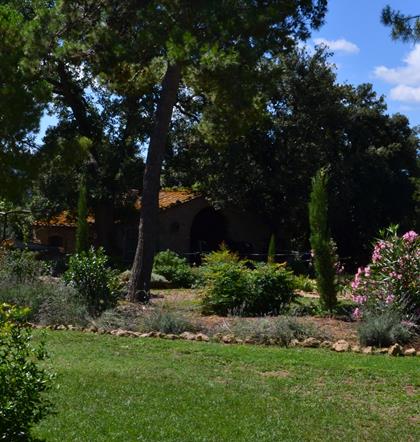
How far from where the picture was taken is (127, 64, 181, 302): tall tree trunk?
56.2 ft

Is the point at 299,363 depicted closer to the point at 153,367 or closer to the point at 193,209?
the point at 153,367

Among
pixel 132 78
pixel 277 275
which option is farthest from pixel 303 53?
pixel 277 275

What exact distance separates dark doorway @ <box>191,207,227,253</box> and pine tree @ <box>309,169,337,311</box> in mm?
21659

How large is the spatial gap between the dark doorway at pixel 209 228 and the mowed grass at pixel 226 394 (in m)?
26.3

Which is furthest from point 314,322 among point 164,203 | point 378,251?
point 164,203

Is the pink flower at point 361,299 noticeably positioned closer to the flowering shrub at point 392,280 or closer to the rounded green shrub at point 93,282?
the flowering shrub at point 392,280

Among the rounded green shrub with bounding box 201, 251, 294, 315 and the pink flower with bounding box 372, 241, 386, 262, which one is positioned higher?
the pink flower with bounding box 372, 241, 386, 262

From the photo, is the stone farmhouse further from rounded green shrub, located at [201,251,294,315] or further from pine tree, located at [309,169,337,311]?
rounded green shrub, located at [201,251,294,315]

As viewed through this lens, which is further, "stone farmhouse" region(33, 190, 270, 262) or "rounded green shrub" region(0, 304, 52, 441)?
"stone farmhouse" region(33, 190, 270, 262)

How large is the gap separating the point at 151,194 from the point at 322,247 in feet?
14.9

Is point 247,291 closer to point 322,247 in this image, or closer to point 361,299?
point 322,247

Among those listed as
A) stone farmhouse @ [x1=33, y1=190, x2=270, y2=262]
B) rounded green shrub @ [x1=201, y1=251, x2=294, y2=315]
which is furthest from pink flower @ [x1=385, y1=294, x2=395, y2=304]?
stone farmhouse @ [x1=33, y1=190, x2=270, y2=262]

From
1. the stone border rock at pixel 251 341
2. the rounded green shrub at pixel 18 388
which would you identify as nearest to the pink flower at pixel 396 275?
the stone border rock at pixel 251 341

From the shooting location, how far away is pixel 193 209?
35.4 meters
